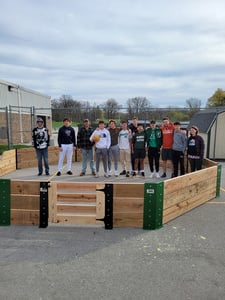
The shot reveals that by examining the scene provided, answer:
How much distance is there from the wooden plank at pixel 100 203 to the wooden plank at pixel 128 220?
0.23 m

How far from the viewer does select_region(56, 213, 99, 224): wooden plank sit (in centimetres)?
462

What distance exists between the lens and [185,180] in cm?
534

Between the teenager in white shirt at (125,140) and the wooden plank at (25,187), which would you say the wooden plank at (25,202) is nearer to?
the wooden plank at (25,187)

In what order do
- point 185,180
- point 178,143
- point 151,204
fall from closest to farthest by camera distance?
point 151,204 < point 185,180 < point 178,143

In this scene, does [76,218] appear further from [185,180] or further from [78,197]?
[185,180]

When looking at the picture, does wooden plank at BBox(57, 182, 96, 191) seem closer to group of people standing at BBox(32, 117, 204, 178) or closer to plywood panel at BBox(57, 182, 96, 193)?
plywood panel at BBox(57, 182, 96, 193)

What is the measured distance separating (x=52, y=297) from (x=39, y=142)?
5970mm

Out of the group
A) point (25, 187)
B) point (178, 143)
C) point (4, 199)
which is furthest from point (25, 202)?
point (178, 143)

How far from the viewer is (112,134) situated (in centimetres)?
838

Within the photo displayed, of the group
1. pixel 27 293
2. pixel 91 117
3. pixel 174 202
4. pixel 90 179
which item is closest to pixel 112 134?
pixel 90 179

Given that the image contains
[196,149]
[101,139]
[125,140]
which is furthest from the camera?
[125,140]

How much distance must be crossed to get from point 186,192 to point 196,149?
236cm

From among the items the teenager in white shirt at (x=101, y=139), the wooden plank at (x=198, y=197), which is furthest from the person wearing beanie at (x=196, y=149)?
the teenager in white shirt at (x=101, y=139)

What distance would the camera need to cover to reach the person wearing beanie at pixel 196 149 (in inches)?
292
